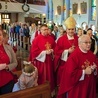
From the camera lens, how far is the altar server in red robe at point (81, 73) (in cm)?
346

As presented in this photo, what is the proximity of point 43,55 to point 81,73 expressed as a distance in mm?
1762

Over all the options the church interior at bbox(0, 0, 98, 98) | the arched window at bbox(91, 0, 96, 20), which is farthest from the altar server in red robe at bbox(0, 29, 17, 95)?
the arched window at bbox(91, 0, 96, 20)

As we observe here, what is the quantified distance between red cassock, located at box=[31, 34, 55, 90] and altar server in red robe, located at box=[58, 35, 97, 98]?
1.63 meters

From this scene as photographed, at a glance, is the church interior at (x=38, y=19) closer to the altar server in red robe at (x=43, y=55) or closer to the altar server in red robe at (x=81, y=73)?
the altar server in red robe at (x=43, y=55)

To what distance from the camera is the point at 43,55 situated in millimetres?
5113

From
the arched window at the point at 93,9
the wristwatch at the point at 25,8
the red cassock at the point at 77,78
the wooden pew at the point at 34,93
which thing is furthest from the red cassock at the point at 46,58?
the wristwatch at the point at 25,8

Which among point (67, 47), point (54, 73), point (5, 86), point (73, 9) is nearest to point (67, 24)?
point (67, 47)

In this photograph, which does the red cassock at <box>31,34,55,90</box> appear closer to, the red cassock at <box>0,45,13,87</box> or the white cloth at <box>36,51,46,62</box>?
the white cloth at <box>36,51,46,62</box>

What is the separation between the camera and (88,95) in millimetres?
3701

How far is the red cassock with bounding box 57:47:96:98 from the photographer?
3.49 m

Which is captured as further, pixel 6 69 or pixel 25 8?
pixel 25 8

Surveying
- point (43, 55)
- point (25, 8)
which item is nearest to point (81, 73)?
point (43, 55)

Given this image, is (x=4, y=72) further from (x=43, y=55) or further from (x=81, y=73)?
(x=43, y=55)

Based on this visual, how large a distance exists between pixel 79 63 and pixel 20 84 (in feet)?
3.14
